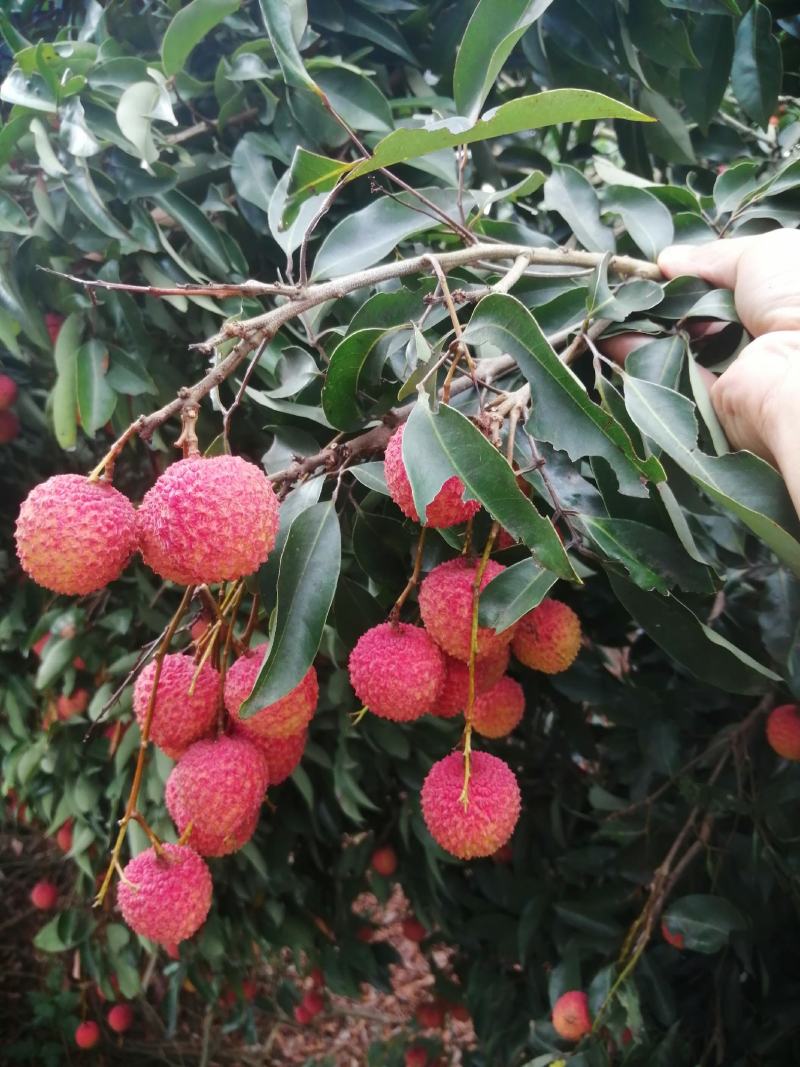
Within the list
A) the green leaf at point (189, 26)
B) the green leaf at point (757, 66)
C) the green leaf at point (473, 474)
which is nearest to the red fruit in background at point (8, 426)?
the green leaf at point (189, 26)

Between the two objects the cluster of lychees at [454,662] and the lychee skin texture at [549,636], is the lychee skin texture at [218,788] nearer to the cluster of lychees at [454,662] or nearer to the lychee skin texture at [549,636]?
the cluster of lychees at [454,662]

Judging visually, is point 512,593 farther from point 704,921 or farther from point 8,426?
point 8,426

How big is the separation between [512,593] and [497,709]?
219 mm

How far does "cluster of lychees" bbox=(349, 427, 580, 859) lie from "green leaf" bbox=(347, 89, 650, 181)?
7.6 inches

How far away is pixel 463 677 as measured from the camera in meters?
0.64

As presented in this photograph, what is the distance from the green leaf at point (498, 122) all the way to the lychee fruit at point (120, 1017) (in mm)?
2046

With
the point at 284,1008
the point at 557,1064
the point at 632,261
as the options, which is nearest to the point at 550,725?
A: the point at 557,1064

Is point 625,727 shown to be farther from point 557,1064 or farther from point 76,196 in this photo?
point 76,196

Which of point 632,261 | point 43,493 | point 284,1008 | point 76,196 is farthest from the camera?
point 284,1008

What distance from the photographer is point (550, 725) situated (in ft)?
4.80

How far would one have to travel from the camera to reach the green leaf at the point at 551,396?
48 cm

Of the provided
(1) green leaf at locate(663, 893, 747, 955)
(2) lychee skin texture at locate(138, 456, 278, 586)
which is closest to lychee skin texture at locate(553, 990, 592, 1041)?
(1) green leaf at locate(663, 893, 747, 955)

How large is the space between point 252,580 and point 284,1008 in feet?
5.61

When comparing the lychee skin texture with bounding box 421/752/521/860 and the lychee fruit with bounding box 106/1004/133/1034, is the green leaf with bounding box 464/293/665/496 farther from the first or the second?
the lychee fruit with bounding box 106/1004/133/1034
